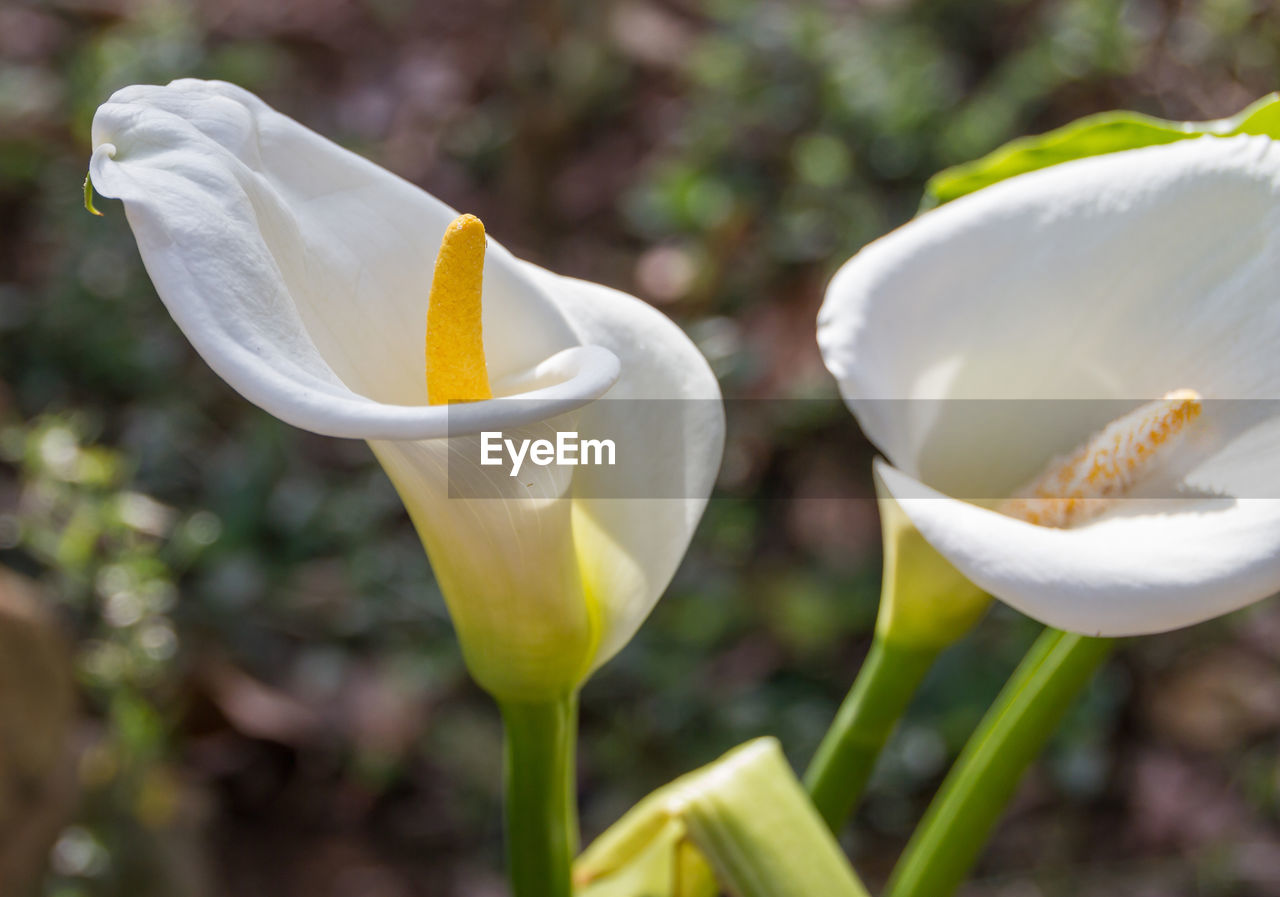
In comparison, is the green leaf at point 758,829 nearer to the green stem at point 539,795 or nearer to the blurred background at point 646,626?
the green stem at point 539,795

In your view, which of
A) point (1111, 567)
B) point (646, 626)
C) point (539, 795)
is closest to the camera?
point (1111, 567)

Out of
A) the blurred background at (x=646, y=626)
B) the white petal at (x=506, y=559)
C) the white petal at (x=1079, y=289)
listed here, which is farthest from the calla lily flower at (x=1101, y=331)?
the blurred background at (x=646, y=626)

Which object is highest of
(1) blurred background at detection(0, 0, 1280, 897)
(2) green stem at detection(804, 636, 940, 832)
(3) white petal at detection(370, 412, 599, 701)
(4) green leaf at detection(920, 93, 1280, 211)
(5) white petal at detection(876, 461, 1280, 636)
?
(4) green leaf at detection(920, 93, 1280, 211)

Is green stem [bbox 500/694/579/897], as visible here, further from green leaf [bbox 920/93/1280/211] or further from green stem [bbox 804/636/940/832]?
green leaf [bbox 920/93/1280/211]

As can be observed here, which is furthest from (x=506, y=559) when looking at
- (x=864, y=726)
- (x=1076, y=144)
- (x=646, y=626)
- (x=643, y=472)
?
(x=646, y=626)

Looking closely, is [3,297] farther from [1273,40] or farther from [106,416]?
[1273,40]

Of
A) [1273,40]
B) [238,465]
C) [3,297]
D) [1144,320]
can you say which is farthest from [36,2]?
[1144,320]

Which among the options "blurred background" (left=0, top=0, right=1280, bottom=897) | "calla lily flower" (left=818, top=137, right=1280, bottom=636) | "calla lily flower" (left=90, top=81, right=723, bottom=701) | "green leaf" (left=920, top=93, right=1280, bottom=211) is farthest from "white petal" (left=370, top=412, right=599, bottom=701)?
"blurred background" (left=0, top=0, right=1280, bottom=897)

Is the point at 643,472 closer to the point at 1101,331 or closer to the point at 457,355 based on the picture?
the point at 457,355
